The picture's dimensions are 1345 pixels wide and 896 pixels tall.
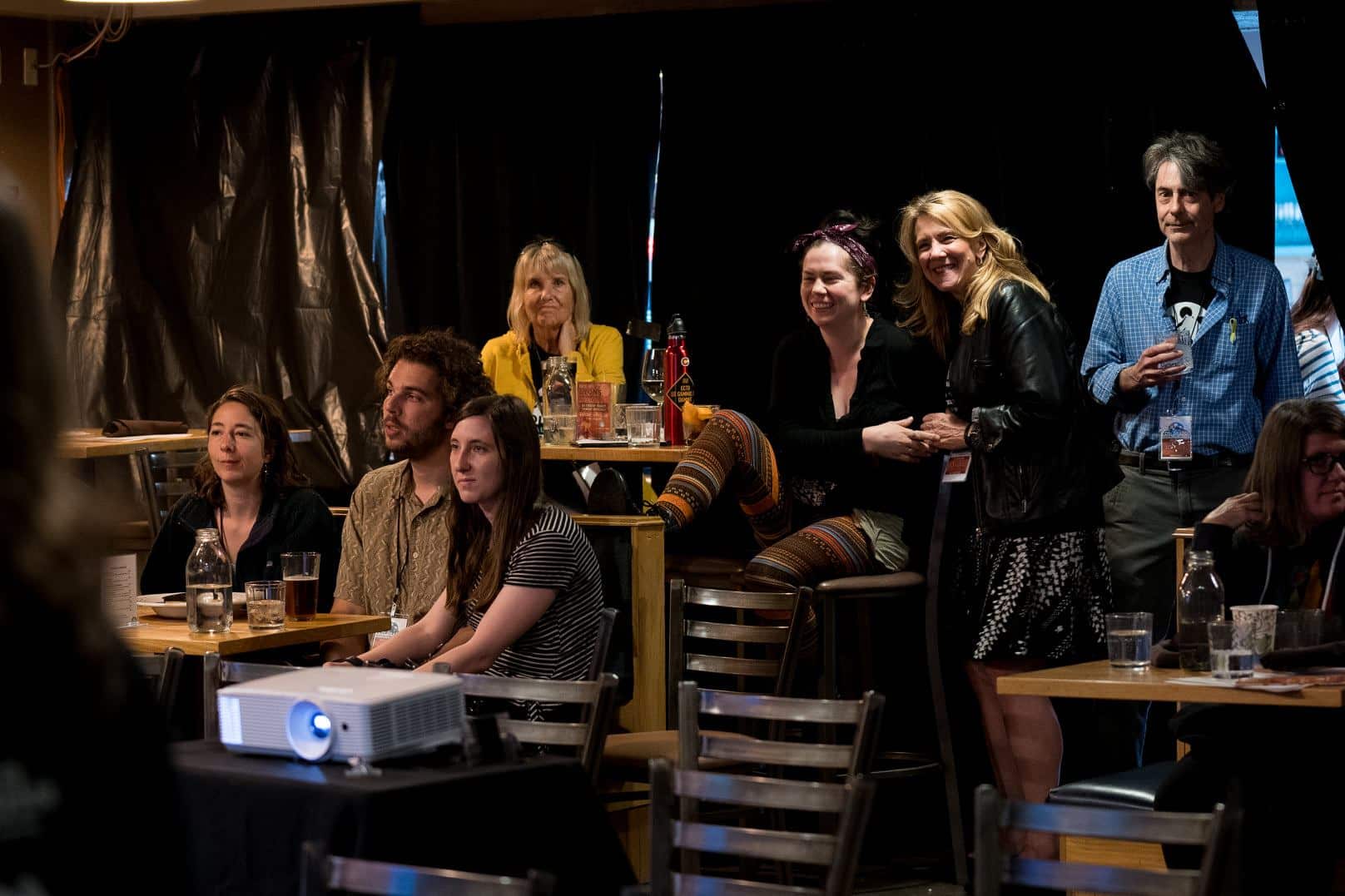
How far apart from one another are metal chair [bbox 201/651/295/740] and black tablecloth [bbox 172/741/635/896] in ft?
1.69

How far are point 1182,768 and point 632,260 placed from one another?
4.07 m

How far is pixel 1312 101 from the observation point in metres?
3.34

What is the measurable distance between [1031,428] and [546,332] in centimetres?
234

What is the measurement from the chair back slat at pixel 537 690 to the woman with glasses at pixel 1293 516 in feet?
4.56

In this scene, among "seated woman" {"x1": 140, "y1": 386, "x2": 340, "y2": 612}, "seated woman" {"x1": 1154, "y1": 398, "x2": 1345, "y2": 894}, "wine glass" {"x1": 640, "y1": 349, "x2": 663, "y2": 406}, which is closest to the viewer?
"seated woman" {"x1": 1154, "y1": 398, "x2": 1345, "y2": 894}

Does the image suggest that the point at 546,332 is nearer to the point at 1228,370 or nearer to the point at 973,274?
the point at 973,274

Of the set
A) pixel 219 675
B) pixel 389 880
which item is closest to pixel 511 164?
pixel 219 675

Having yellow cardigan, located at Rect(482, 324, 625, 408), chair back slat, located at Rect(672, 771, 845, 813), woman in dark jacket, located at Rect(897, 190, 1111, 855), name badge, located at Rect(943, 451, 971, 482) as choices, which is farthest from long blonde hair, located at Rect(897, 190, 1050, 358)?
chair back slat, located at Rect(672, 771, 845, 813)

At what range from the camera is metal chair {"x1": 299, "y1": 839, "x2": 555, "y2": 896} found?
183cm

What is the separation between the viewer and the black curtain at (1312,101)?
10.9ft

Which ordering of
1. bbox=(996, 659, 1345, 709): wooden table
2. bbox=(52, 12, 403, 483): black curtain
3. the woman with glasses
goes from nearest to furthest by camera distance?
bbox=(996, 659, 1345, 709): wooden table
the woman with glasses
bbox=(52, 12, 403, 483): black curtain

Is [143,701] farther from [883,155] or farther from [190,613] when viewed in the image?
[883,155]

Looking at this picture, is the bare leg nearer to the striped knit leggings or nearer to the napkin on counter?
the striped knit leggings

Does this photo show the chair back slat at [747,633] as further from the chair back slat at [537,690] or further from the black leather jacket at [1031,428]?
the chair back slat at [537,690]
